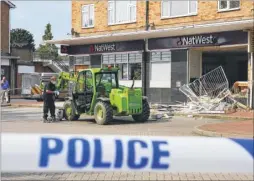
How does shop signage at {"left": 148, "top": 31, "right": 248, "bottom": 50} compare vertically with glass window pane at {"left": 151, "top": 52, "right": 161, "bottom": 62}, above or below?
above

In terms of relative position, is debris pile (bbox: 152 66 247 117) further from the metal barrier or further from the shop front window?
the shop front window

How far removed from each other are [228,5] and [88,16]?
30.8 feet

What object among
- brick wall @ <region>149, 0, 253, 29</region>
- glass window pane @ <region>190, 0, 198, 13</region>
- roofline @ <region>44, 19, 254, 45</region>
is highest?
glass window pane @ <region>190, 0, 198, 13</region>

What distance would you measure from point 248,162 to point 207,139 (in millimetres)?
273

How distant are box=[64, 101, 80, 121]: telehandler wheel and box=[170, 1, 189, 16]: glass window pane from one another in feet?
27.2

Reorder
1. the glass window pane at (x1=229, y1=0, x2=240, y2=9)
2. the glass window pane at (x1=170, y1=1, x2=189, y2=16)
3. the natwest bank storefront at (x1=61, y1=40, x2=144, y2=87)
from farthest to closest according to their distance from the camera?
1. the natwest bank storefront at (x1=61, y1=40, x2=144, y2=87)
2. the glass window pane at (x1=170, y1=1, x2=189, y2=16)
3. the glass window pane at (x1=229, y1=0, x2=240, y2=9)

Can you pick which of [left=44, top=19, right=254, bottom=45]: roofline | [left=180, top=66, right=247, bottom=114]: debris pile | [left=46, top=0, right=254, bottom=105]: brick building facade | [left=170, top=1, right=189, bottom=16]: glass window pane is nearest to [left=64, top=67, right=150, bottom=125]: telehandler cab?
[left=180, top=66, right=247, bottom=114]: debris pile

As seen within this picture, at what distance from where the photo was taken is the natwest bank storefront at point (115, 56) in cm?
2358

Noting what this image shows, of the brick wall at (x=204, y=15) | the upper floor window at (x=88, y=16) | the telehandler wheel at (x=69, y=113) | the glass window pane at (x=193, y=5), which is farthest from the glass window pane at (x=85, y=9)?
the telehandler wheel at (x=69, y=113)

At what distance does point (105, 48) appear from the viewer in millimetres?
25156

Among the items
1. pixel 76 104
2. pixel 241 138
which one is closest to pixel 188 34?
pixel 76 104

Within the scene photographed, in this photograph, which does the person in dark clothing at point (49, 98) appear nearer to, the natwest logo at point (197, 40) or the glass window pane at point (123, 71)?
the natwest logo at point (197, 40)

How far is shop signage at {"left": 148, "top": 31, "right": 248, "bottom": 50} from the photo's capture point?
19.0 meters

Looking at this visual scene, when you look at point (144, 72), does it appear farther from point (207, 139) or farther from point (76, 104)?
point (207, 139)
